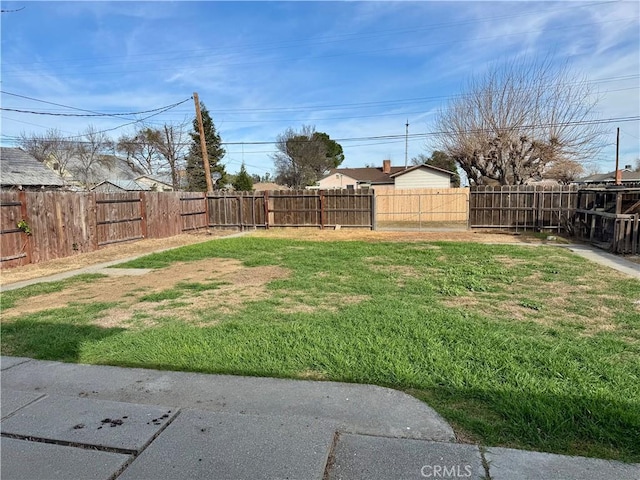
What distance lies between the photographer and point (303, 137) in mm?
50594

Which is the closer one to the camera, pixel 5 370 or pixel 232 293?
pixel 5 370

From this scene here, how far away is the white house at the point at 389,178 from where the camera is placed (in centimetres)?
3014

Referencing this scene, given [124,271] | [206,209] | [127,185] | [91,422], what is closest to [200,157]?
[127,185]

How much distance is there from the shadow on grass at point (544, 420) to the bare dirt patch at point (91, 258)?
862cm

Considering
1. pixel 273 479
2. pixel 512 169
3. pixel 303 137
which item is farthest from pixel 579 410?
pixel 303 137

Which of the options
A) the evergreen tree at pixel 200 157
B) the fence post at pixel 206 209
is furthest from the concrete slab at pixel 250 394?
the evergreen tree at pixel 200 157

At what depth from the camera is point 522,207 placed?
54.0ft

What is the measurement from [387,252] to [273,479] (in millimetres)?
8566

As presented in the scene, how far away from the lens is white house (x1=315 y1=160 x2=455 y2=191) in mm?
30141

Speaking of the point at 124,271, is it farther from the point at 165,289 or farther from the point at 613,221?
the point at 613,221

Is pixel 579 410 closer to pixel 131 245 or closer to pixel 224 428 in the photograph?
pixel 224 428

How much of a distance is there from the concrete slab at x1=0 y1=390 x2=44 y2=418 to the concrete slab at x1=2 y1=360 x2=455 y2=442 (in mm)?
97

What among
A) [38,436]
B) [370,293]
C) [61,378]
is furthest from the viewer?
[370,293]

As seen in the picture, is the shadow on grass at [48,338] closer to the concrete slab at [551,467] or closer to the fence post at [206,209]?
the concrete slab at [551,467]
